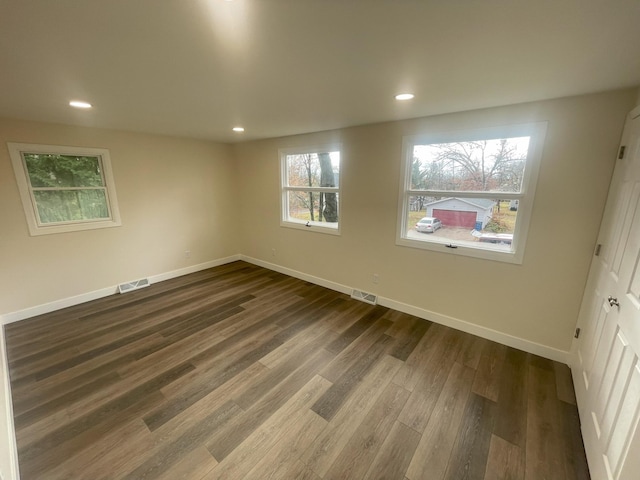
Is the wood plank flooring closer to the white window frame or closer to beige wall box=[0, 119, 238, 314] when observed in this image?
beige wall box=[0, 119, 238, 314]

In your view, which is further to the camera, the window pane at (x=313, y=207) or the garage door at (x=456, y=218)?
the window pane at (x=313, y=207)

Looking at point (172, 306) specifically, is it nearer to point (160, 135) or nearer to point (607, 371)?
point (160, 135)

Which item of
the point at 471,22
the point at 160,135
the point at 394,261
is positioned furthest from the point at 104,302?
the point at 471,22

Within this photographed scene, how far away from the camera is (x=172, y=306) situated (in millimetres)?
3406

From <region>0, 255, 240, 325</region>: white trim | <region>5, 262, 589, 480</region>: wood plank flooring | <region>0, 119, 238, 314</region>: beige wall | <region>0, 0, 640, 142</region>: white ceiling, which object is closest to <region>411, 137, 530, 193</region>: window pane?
<region>0, 0, 640, 142</region>: white ceiling

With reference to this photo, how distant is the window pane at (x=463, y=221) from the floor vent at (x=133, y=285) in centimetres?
398

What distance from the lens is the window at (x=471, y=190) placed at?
2.36 meters

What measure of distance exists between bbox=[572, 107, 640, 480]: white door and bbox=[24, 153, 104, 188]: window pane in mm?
5228

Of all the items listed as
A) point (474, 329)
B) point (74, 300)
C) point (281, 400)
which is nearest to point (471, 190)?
point (474, 329)

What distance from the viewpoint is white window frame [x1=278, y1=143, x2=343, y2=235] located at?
11.9 feet

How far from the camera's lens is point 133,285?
3893 millimetres

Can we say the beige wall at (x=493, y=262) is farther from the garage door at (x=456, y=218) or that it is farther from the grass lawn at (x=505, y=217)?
the garage door at (x=456, y=218)

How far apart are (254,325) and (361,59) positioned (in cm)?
271

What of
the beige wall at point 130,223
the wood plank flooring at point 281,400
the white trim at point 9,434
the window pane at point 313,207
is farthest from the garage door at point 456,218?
the beige wall at point 130,223
